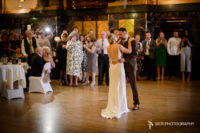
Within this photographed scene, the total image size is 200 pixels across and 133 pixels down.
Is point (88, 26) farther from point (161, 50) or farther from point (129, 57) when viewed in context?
point (129, 57)

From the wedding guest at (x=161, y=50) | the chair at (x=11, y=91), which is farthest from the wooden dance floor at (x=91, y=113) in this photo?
the wedding guest at (x=161, y=50)

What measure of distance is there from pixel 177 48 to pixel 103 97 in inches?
177

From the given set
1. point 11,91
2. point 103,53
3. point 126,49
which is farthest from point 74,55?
point 126,49

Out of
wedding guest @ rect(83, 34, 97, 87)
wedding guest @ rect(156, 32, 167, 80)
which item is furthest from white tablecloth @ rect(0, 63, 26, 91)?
wedding guest @ rect(156, 32, 167, 80)

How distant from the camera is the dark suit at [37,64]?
700cm

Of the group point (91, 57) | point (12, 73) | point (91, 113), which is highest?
point (91, 57)

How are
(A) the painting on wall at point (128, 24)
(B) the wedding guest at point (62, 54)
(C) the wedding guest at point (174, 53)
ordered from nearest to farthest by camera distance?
(B) the wedding guest at point (62, 54) < (C) the wedding guest at point (174, 53) < (A) the painting on wall at point (128, 24)

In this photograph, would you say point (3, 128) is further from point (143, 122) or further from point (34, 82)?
point (34, 82)

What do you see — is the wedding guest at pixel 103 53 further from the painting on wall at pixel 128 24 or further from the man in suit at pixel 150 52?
the painting on wall at pixel 128 24

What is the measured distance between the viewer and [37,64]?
705cm

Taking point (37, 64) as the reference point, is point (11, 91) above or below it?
below

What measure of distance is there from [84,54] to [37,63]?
6.99 ft

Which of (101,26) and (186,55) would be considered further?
(101,26)

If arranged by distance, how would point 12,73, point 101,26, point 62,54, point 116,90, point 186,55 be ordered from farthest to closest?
point 101,26 → point 186,55 → point 62,54 → point 12,73 → point 116,90
